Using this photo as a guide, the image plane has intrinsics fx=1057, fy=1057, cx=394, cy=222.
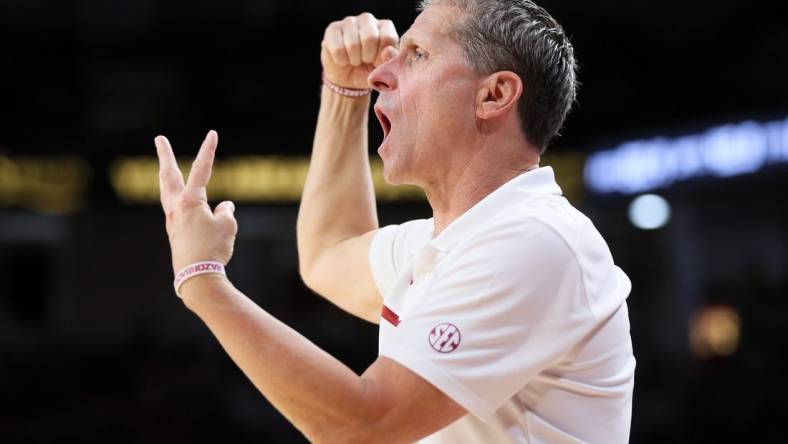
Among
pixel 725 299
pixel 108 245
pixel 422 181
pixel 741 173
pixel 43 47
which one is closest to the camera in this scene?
pixel 422 181

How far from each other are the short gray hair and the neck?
0.05 metres

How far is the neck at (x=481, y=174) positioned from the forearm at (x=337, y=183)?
1.83 feet

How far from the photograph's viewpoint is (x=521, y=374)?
63.7 inches

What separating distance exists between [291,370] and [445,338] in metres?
0.24

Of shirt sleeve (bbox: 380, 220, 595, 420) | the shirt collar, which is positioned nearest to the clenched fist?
the shirt collar

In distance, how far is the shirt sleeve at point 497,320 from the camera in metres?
1.60

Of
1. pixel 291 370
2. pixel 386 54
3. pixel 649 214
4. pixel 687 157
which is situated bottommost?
pixel 649 214

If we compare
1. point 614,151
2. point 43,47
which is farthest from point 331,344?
point 43,47

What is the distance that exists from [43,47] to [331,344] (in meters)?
3.29

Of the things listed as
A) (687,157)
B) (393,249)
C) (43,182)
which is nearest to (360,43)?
(393,249)

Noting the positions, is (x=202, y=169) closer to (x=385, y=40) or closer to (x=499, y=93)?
(x=499, y=93)

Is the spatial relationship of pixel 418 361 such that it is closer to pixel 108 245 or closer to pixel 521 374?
pixel 521 374

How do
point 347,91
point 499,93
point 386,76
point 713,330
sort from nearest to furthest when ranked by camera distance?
point 499,93, point 386,76, point 347,91, point 713,330

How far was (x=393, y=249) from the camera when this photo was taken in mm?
2285
